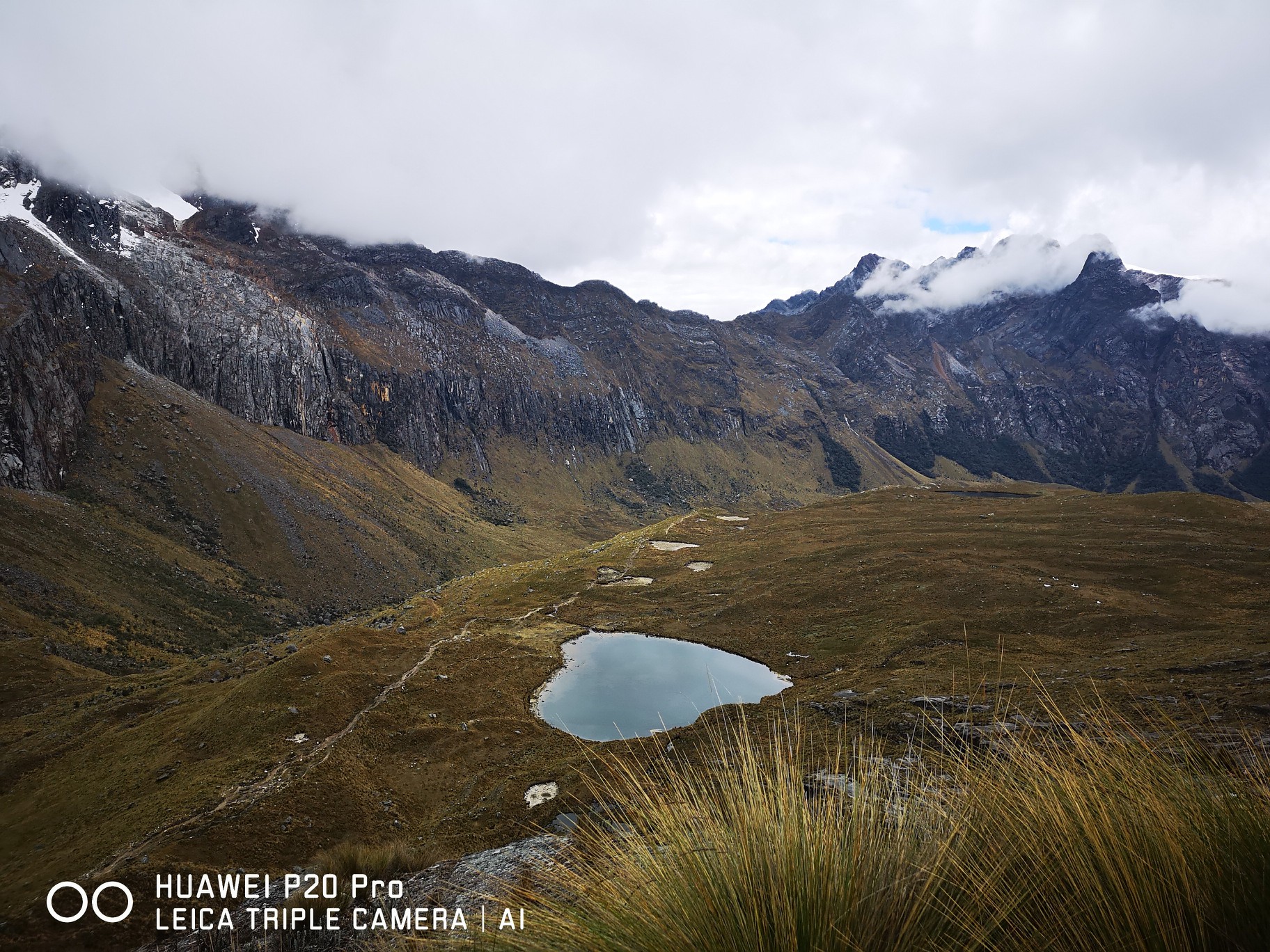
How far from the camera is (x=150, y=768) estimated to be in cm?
2428

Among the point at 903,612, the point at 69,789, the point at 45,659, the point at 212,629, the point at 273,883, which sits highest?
the point at 212,629

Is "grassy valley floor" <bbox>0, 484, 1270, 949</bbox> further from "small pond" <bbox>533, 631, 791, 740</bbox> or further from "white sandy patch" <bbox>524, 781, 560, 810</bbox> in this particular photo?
"small pond" <bbox>533, 631, 791, 740</bbox>

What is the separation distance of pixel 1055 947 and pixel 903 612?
142 feet

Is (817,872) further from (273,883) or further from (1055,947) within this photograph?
(273,883)

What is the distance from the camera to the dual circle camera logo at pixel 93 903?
14641mm

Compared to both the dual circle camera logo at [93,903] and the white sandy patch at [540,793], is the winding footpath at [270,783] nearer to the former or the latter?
the dual circle camera logo at [93,903]

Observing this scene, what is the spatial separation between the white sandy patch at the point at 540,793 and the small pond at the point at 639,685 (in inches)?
176

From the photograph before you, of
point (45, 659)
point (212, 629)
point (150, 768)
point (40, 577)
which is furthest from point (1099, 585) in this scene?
point (40, 577)

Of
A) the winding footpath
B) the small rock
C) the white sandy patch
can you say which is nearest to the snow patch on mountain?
the winding footpath

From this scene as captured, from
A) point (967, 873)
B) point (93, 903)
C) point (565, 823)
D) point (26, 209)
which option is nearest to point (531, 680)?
point (565, 823)

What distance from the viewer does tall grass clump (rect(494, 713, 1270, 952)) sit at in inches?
A: 125

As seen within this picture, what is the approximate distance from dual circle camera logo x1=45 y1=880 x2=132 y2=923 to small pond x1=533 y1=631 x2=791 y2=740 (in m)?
15.6

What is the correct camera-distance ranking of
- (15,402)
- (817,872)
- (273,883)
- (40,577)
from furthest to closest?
(15,402)
(40,577)
(273,883)
(817,872)

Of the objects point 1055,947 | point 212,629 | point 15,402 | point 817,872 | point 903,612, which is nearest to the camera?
point 1055,947
